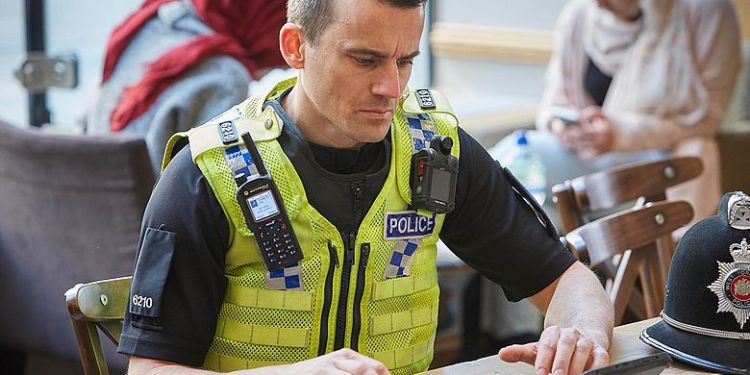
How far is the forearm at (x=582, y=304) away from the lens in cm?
183

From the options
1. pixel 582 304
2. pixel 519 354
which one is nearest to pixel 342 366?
pixel 519 354

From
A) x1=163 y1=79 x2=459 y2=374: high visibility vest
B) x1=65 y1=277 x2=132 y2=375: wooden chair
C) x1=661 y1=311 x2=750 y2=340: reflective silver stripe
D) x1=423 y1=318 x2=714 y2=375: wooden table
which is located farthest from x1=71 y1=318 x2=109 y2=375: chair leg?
x1=661 y1=311 x2=750 y2=340: reflective silver stripe

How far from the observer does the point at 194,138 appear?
1788mm

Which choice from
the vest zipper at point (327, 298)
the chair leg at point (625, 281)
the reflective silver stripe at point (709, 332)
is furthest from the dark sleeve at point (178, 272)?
the chair leg at point (625, 281)

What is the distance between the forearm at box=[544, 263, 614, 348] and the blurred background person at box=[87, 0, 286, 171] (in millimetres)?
1237

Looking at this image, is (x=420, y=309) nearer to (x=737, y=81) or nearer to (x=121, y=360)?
(x=121, y=360)

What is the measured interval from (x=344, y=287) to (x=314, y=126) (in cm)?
24

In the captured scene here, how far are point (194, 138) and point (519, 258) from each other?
22.8 inches

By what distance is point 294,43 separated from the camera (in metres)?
1.83

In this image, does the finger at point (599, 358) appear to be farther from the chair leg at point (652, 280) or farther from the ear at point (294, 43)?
the chair leg at point (652, 280)

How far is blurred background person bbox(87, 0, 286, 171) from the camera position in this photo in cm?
298

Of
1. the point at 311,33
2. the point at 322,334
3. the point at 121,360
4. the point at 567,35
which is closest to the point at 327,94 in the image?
the point at 311,33

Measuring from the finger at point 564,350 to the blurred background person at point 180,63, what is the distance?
1466mm

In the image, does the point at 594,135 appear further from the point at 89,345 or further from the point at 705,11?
the point at 89,345
